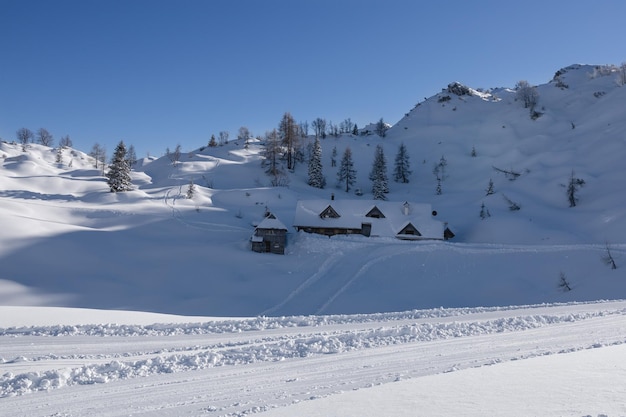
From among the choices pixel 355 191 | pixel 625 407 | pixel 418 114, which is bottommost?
pixel 625 407

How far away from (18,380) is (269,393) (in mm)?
5717

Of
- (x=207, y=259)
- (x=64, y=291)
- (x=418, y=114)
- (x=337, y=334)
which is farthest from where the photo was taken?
(x=418, y=114)

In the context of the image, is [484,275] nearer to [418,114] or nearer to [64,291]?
[64,291]

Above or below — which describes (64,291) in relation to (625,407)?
below

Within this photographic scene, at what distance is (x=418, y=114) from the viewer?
129875 mm

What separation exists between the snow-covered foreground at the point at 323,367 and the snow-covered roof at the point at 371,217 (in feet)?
113

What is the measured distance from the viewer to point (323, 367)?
1013 cm

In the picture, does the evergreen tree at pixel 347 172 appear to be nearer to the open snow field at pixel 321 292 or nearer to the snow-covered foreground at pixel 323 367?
the open snow field at pixel 321 292

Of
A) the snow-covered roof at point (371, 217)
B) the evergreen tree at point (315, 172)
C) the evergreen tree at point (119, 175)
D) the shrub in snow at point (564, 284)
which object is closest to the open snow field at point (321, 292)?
the shrub in snow at point (564, 284)

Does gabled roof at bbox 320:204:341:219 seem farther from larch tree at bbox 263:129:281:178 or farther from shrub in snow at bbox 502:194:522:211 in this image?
larch tree at bbox 263:129:281:178

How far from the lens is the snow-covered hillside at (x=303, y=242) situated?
107 feet

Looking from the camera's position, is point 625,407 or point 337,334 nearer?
point 625,407

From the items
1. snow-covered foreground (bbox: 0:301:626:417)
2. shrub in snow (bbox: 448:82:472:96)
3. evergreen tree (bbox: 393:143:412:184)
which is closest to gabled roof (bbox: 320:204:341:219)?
snow-covered foreground (bbox: 0:301:626:417)

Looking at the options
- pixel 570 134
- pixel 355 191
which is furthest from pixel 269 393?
pixel 570 134
